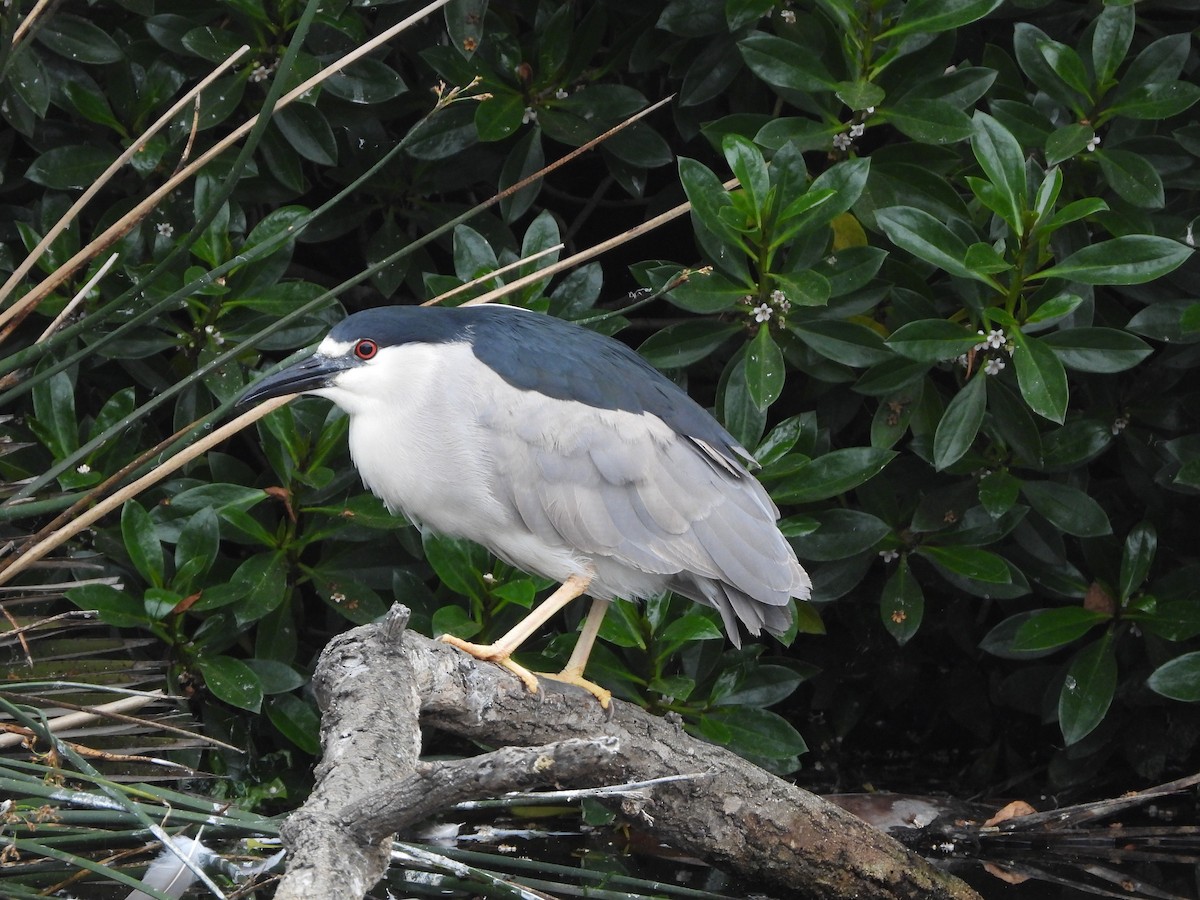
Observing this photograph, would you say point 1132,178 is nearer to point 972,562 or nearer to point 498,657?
point 972,562

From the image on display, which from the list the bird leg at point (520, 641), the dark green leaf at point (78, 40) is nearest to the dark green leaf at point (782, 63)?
the bird leg at point (520, 641)

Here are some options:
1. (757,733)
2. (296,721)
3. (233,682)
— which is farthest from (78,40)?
(757,733)

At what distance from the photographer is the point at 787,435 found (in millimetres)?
2781

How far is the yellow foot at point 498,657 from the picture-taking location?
90.4 inches

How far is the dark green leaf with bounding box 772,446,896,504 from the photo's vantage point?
8.95 feet

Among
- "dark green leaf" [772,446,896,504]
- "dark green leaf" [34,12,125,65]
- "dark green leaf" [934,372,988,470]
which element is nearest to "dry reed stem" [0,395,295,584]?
"dark green leaf" [34,12,125,65]

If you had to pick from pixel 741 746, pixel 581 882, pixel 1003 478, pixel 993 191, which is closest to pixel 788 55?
pixel 993 191

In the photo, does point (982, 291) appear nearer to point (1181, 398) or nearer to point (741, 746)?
point (1181, 398)

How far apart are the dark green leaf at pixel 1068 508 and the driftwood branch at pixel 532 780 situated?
843 millimetres

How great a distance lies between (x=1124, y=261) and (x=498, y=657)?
4.72ft

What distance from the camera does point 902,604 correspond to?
2.94m

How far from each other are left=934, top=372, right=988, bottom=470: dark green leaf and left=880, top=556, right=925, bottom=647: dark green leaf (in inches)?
15.1

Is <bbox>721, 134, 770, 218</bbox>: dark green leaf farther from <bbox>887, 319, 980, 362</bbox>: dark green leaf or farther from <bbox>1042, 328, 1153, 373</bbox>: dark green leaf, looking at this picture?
<bbox>1042, 328, 1153, 373</bbox>: dark green leaf

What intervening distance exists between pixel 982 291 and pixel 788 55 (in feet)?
2.10
